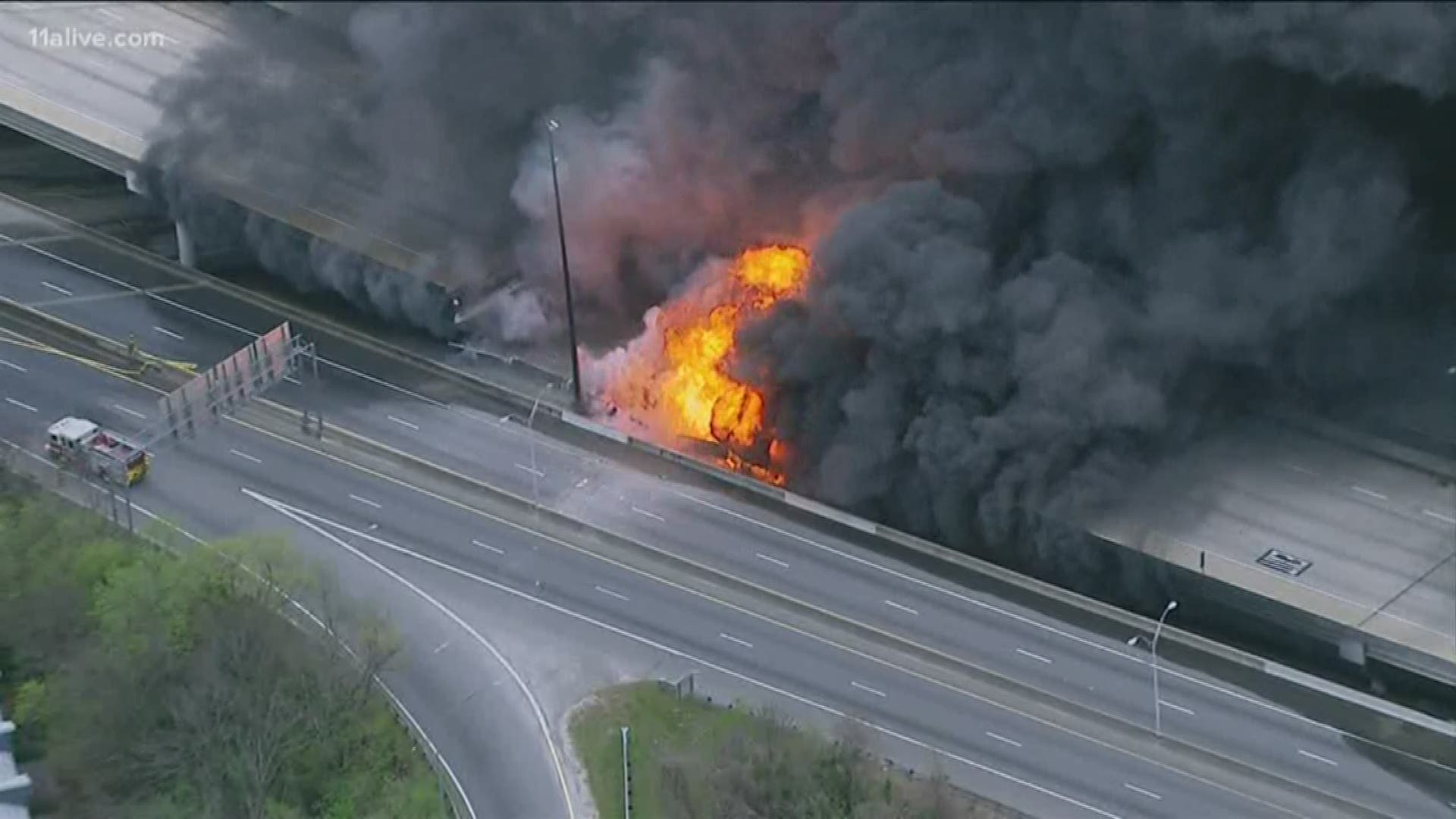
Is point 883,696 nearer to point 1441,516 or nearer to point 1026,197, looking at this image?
point 1441,516

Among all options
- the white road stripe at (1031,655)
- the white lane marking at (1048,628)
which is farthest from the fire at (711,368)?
the white road stripe at (1031,655)

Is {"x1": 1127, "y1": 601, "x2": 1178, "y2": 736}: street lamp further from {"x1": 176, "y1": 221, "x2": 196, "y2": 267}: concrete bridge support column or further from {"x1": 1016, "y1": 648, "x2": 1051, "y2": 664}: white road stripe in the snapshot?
{"x1": 176, "y1": 221, "x2": 196, "y2": 267}: concrete bridge support column

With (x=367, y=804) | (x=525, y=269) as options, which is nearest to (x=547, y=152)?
(x=525, y=269)

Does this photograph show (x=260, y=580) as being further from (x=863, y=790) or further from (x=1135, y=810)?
(x=1135, y=810)

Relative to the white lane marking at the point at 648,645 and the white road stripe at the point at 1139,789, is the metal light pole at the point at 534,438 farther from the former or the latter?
the white road stripe at the point at 1139,789

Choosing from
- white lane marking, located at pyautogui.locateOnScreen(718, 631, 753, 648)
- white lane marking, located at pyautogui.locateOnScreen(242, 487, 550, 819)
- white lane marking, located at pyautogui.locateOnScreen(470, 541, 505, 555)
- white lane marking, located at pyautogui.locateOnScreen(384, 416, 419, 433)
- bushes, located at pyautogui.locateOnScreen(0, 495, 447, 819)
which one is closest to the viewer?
bushes, located at pyautogui.locateOnScreen(0, 495, 447, 819)

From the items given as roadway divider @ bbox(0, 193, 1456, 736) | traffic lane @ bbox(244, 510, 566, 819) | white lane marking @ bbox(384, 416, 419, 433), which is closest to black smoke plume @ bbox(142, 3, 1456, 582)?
roadway divider @ bbox(0, 193, 1456, 736)

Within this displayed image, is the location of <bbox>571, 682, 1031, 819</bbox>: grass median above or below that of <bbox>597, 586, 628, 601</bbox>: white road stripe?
below
